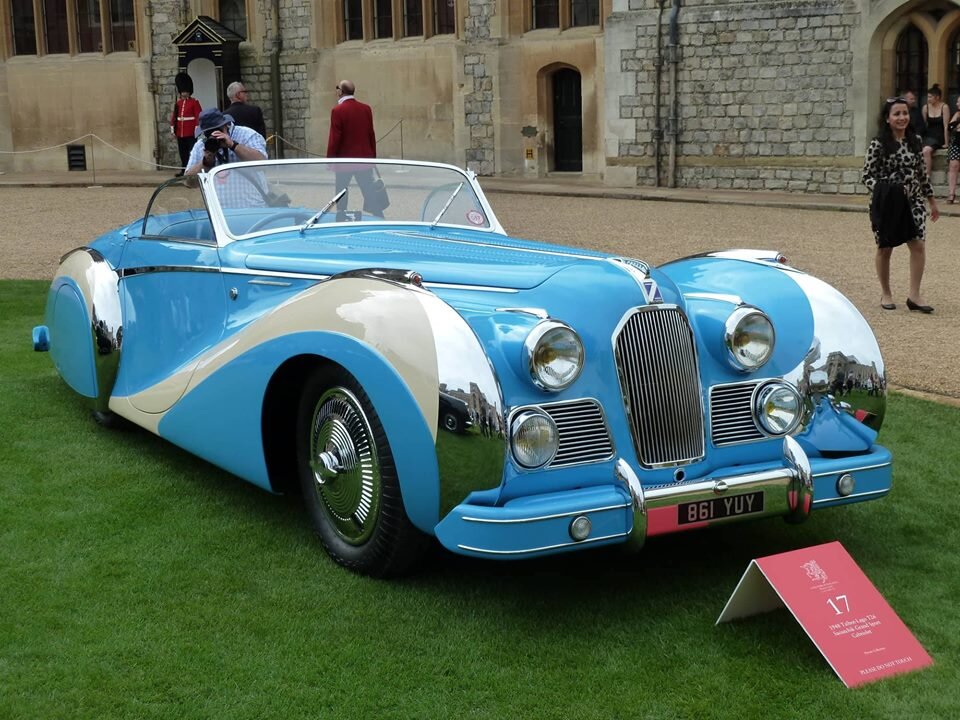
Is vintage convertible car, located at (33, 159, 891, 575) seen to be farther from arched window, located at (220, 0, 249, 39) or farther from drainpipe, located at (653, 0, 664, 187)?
arched window, located at (220, 0, 249, 39)

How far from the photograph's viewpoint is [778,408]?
4484mm

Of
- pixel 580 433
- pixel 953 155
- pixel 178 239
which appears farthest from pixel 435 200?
pixel 953 155

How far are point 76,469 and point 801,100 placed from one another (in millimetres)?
17383

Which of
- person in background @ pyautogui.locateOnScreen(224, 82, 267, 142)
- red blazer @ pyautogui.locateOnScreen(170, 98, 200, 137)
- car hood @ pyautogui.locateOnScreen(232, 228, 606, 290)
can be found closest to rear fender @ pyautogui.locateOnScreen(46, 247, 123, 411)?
car hood @ pyautogui.locateOnScreen(232, 228, 606, 290)

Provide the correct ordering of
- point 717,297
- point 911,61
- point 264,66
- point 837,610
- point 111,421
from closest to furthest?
point 837,610 → point 717,297 → point 111,421 → point 911,61 → point 264,66

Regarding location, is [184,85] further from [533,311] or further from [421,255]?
[533,311]

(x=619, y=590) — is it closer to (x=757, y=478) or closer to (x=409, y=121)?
(x=757, y=478)

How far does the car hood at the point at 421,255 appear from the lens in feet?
14.6

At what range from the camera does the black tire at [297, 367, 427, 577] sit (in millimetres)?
4293

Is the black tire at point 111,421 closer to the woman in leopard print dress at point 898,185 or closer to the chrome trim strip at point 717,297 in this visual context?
the chrome trim strip at point 717,297

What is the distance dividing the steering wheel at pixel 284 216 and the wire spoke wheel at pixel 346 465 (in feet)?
4.14

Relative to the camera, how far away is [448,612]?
4254 millimetres

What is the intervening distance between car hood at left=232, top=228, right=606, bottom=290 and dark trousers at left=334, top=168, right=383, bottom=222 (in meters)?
0.20

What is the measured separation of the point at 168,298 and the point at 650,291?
8.11ft
